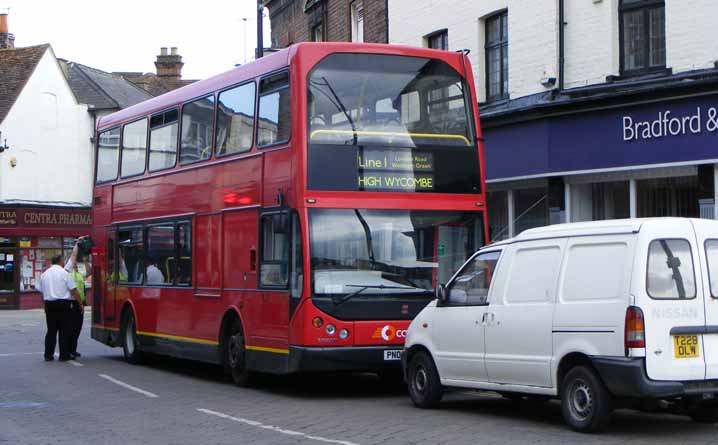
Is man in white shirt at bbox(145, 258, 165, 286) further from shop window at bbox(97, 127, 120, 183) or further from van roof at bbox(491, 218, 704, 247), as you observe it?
van roof at bbox(491, 218, 704, 247)

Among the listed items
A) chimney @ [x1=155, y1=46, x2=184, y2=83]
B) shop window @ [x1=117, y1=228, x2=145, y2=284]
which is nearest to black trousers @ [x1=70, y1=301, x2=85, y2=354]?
shop window @ [x1=117, y1=228, x2=145, y2=284]

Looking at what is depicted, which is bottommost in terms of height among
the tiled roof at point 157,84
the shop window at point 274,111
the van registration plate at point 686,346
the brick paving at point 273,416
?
the brick paving at point 273,416

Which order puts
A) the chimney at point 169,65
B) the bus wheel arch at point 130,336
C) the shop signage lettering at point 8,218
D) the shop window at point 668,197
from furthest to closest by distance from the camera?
the chimney at point 169,65, the shop signage lettering at point 8,218, the bus wheel arch at point 130,336, the shop window at point 668,197

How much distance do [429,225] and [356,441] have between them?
185 inches

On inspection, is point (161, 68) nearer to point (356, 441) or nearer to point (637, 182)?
point (637, 182)

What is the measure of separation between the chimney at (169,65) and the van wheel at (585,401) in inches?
2078

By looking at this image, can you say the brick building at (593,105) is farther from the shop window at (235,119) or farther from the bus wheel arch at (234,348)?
the bus wheel arch at (234,348)

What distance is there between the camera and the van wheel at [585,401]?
10.2 meters

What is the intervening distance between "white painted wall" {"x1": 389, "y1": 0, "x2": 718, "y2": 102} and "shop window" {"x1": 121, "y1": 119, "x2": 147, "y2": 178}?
659 cm

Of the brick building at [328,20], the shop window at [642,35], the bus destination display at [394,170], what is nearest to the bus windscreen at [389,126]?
the bus destination display at [394,170]

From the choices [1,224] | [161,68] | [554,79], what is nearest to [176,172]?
[554,79]

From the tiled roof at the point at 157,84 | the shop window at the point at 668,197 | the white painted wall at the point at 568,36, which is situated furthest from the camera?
the tiled roof at the point at 157,84

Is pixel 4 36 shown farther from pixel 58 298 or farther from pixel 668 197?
pixel 668 197

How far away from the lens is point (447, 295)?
41.3ft
